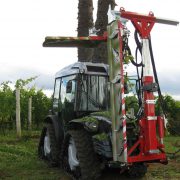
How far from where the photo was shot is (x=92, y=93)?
8727 mm

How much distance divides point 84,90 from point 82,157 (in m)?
1.60

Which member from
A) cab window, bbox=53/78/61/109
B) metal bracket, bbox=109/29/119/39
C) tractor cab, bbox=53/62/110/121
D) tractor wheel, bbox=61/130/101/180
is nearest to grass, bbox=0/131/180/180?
tractor wheel, bbox=61/130/101/180

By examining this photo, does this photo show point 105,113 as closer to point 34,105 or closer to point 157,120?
point 157,120

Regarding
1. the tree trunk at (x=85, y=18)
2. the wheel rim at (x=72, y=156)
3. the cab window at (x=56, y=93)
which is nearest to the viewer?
the wheel rim at (x=72, y=156)

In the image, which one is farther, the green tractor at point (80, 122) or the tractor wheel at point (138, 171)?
the tractor wheel at point (138, 171)

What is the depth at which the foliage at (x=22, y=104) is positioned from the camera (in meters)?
19.1

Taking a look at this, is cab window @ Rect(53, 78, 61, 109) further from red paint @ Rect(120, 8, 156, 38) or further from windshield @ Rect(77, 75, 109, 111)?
red paint @ Rect(120, 8, 156, 38)

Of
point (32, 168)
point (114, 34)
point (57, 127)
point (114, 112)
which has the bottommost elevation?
point (32, 168)

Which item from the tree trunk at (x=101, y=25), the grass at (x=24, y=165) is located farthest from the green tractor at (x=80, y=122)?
the tree trunk at (x=101, y=25)

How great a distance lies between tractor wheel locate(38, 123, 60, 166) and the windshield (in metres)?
1.52

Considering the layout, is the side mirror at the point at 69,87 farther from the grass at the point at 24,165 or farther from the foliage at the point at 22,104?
the foliage at the point at 22,104

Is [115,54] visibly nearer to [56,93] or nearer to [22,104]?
[56,93]

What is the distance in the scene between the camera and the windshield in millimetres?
8625

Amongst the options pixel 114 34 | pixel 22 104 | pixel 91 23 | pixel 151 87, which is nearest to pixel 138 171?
pixel 151 87
